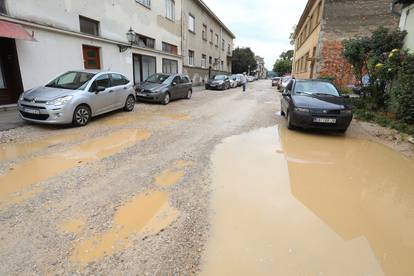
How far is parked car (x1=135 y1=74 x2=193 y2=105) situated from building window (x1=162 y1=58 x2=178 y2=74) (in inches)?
200

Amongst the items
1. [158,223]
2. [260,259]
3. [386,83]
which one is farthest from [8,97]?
[386,83]

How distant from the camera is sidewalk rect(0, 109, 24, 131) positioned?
656cm

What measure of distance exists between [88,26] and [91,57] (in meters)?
1.42

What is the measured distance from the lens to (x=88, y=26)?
1171 centimetres

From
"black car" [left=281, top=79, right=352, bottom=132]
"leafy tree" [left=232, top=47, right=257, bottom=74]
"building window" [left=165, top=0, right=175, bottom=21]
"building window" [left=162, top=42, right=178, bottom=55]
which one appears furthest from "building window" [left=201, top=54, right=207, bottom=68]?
"leafy tree" [left=232, top=47, right=257, bottom=74]

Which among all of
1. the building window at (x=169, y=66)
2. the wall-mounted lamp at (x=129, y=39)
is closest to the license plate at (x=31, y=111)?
the wall-mounted lamp at (x=129, y=39)

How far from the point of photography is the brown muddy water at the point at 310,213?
2352 mm

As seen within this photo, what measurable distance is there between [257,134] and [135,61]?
11466 mm

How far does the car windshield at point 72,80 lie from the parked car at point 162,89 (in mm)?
4032

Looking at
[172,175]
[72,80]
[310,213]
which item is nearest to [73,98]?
[72,80]

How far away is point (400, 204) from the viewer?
138 inches

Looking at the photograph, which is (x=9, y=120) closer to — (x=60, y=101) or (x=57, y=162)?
(x=60, y=101)

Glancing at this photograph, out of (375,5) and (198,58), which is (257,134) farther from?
(198,58)

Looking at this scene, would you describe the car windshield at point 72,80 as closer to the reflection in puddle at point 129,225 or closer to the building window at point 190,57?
the reflection in puddle at point 129,225
